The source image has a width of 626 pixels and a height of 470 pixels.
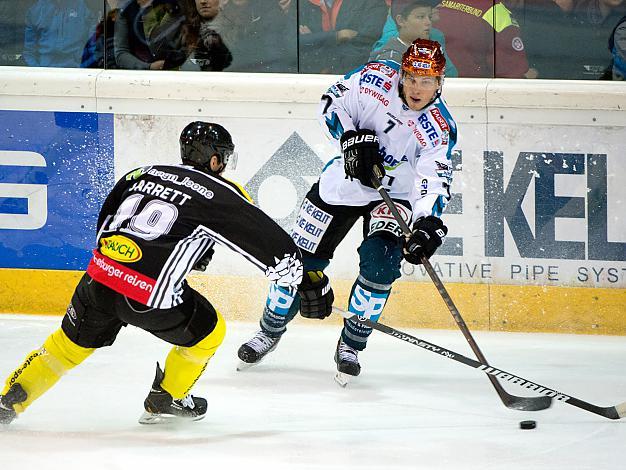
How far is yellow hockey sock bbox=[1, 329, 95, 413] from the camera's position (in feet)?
9.46

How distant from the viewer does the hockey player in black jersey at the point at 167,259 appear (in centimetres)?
278

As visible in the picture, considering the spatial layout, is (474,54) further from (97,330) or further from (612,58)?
(97,330)

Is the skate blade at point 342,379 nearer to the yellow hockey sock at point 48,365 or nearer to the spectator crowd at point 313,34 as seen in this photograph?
the yellow hockey sock at point 48,365

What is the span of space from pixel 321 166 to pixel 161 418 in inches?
76.5

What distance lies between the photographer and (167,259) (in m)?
2.82

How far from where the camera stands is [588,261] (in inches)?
181

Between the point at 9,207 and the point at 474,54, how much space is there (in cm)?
216

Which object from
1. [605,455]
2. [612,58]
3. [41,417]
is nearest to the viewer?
[605,455]

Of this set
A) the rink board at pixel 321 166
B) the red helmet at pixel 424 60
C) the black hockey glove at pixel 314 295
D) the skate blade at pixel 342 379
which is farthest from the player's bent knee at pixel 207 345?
the rink board at pixel 321 166

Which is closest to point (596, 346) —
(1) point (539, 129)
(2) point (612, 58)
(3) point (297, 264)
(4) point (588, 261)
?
(4) point (588, 261)

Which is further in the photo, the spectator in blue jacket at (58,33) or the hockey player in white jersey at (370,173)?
the spectator in blue jacket at (58,33)

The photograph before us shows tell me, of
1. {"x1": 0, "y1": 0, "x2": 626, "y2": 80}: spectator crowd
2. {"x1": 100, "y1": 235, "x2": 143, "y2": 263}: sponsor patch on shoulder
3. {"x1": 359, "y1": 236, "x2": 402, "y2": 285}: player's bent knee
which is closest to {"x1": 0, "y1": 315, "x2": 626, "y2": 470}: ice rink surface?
{"x1": 359, "y1": 236, "x2": 402, "y2": 285}: player's bent knee

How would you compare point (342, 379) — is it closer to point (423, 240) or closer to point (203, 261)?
point (423, 240)

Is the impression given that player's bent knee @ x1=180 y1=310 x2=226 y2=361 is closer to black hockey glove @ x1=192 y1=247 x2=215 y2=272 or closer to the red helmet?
black hockey glove @ x1=192 y1=247 x2=215 y2=272
